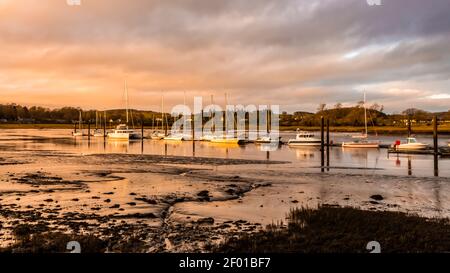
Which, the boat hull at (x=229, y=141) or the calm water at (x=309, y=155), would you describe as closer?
the calm water at (x=309, y=155)

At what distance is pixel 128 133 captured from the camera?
119m

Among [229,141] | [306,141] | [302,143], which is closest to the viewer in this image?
[306,141]

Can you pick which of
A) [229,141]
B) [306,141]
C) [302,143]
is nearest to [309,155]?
[306,141]

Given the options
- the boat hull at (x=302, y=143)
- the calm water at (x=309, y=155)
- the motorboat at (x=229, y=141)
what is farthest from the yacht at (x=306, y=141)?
the motorboat at (x=229, y=141)

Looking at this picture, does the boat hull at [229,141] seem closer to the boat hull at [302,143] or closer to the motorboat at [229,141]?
the motorboat at [229,141]

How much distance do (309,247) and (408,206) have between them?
11.7 metres

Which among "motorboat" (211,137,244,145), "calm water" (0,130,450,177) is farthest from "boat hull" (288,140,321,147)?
"motorboat" (211,137,244,145)

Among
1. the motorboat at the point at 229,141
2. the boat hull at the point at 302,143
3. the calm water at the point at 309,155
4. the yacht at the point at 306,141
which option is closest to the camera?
the calm water at the point at 309,155

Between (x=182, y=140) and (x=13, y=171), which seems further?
(x=182, y=140)

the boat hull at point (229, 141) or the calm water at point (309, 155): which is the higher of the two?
the boat hull at point (229, 141)

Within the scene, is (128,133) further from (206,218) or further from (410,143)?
(206,218)

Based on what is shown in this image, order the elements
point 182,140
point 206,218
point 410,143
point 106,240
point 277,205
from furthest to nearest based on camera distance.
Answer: point 182,140 < point 410,143 < point 277,205 < point 206,218 < point 106,240

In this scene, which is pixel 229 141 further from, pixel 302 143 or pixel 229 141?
pixel 302 143
